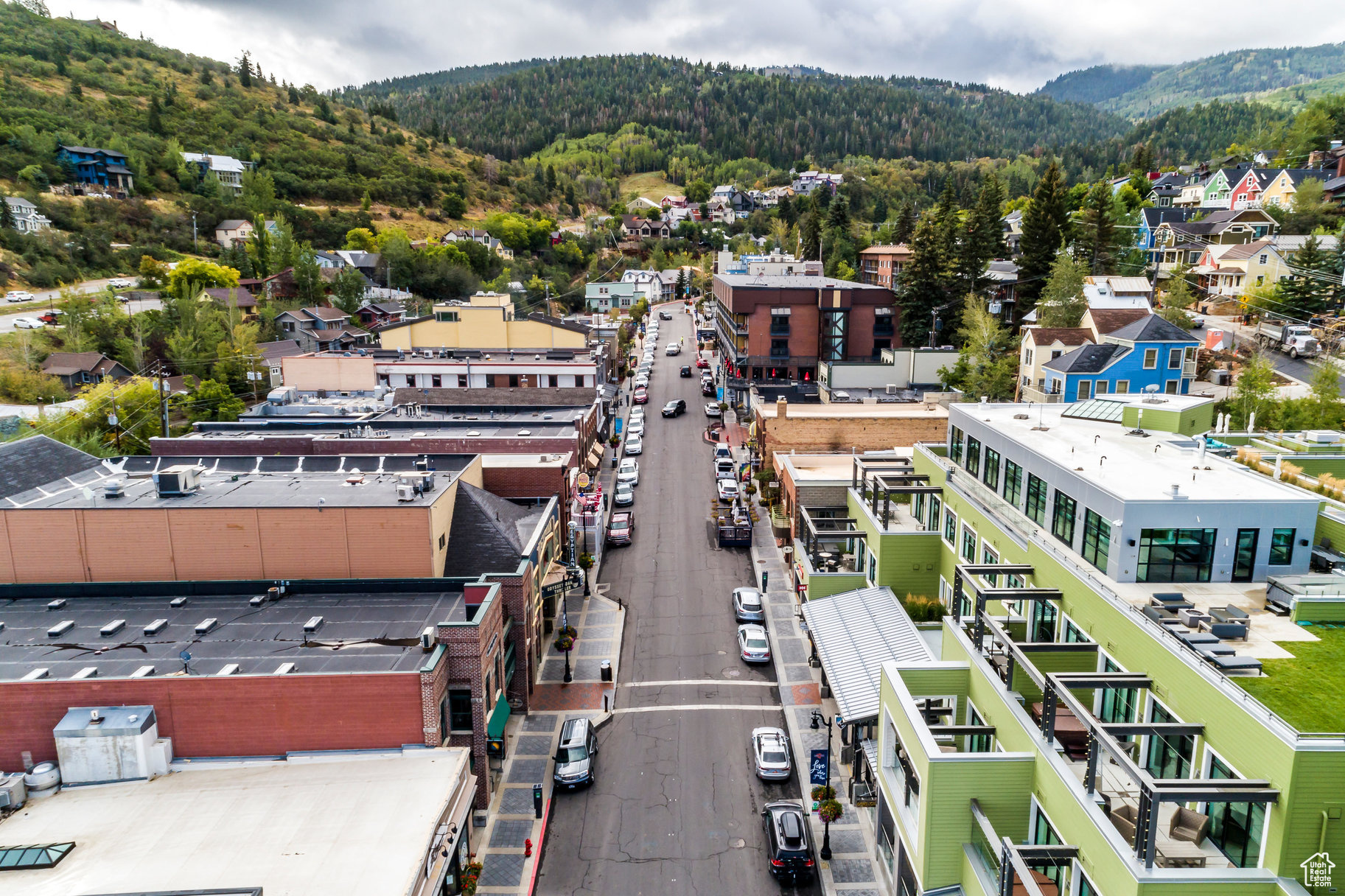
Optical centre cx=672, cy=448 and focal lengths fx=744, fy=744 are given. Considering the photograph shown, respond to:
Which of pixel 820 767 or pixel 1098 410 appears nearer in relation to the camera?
pixel 820 767

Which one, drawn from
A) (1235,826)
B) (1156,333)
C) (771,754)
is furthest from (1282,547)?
(1156,333)

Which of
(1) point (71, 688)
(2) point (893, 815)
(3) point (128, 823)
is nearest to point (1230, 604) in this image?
(2) point (893, 815)

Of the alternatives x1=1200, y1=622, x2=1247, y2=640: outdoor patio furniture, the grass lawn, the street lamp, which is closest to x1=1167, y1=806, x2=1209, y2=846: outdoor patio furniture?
the grass lawn

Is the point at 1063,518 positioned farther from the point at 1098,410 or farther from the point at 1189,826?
the point at 1189,826

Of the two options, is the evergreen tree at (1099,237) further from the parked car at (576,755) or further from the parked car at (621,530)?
the parked car at (576,755)

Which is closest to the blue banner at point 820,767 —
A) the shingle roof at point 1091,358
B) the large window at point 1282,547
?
the large window at point 1282,547

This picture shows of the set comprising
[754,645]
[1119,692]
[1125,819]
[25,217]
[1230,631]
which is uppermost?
[25,217]

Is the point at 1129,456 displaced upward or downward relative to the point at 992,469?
upward
